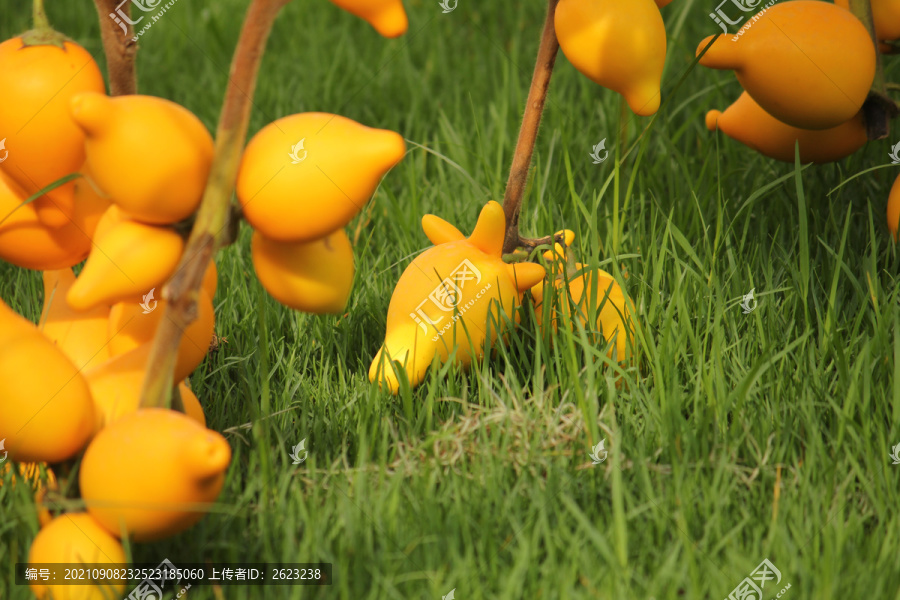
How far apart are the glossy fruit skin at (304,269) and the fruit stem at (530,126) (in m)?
0.46

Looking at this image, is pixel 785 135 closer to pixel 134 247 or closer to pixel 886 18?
pixel 886 18

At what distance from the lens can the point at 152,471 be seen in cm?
80

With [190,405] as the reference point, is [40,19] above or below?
above

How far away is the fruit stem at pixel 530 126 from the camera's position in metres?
1.25

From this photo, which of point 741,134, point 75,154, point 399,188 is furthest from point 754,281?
point 75,154

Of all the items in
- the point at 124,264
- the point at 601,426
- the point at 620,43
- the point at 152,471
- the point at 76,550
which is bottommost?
the point at 601,426

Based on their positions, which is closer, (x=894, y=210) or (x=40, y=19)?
(x=40, y=19)

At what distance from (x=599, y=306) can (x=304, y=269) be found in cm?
57

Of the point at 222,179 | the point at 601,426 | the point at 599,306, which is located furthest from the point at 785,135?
the point at 222,179

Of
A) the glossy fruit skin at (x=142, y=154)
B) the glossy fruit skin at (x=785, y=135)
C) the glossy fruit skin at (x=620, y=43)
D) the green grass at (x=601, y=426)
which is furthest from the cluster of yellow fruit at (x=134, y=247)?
the glossy fruit skin at (x=785, y=135)

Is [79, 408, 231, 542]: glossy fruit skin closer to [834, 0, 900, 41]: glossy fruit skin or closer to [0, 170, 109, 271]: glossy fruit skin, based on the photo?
[0, 170, 109, 271]: glossy fruit skin

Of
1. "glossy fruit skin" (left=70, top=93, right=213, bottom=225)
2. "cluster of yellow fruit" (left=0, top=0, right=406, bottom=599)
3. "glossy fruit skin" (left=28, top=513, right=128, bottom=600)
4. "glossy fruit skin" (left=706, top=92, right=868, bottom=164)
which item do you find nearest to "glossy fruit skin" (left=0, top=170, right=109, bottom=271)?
"cluster of yellow fruit" (left=0, top=0, right=406, bottom=599)

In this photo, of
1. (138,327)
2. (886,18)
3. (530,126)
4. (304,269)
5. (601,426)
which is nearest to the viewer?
(304,269)

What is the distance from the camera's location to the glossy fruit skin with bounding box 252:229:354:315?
2.95ft
